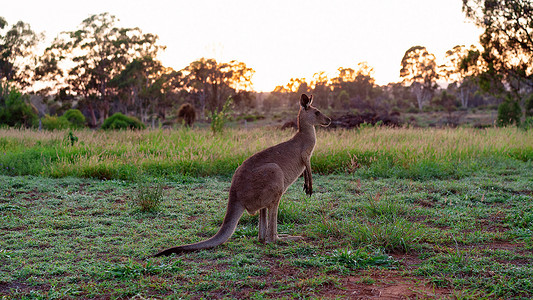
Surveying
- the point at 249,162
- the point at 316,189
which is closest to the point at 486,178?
the point at 316,189

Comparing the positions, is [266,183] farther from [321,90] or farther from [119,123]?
[321,90]

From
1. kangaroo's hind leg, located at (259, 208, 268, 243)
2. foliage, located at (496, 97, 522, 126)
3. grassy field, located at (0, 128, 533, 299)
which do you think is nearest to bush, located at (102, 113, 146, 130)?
grassy field, located at (0, 128, 533, 299)

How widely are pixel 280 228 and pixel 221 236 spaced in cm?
128

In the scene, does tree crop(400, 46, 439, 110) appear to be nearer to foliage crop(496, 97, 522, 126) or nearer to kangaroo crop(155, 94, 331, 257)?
foliage crop(496, 97, 522, 126)

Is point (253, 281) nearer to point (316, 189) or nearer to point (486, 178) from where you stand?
point (316, 189)

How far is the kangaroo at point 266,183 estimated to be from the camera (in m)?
4.30

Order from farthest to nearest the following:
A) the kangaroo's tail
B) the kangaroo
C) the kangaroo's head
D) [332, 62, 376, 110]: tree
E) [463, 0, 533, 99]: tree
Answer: [332, 62, 376, 110]: tree
[463, 0, 533, 99]: tree
the kangaroo's head
the kangaroo
the kangaroo's tail

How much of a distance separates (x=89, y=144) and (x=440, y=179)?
888cm

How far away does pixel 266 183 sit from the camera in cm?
432

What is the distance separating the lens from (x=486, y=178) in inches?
337

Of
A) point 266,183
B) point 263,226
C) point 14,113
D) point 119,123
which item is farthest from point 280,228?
point 14,113

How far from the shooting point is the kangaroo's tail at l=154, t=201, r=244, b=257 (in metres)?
4.17

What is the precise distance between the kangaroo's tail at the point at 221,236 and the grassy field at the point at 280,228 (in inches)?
3.7

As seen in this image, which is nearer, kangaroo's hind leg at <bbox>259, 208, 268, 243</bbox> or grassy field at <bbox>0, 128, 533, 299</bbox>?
grassy field at <bbox>0, 128, 533, 299</bbox>
